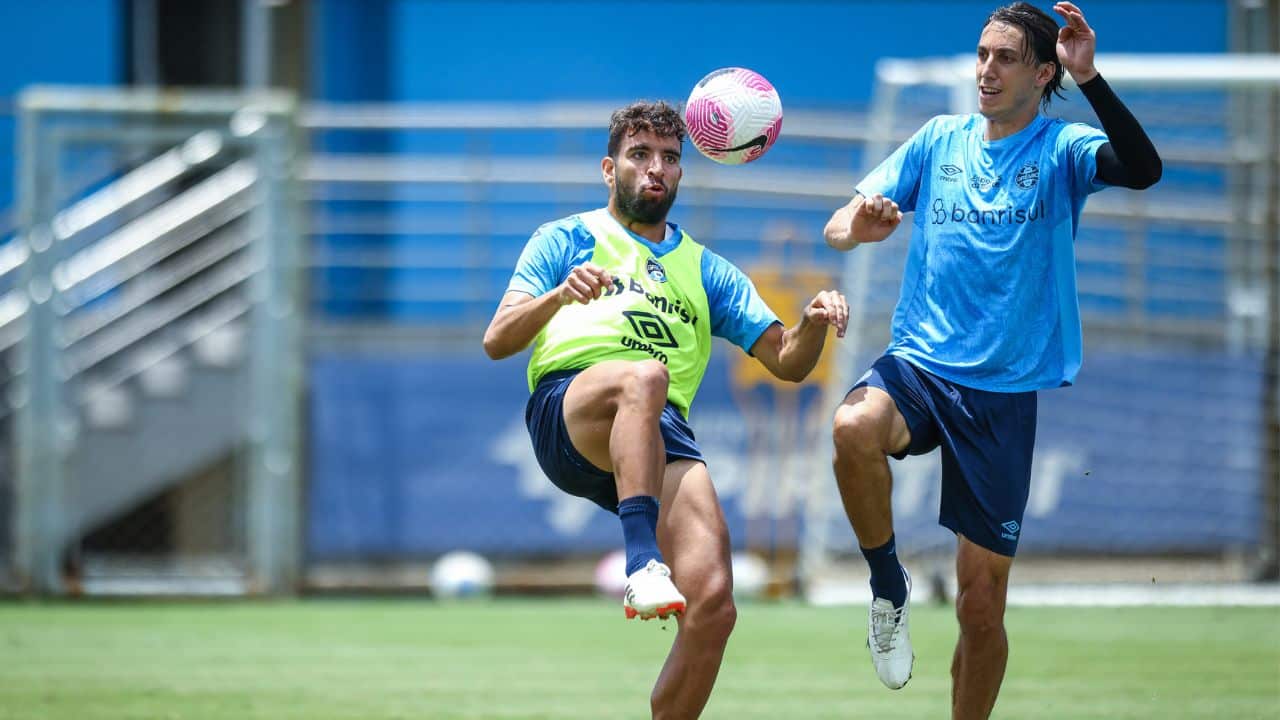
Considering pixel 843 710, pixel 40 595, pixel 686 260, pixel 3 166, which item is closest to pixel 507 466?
pixel 40 595

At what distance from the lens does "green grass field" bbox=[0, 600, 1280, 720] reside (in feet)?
23.4

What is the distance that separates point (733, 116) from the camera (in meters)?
5.93

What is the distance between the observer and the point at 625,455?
537 cm

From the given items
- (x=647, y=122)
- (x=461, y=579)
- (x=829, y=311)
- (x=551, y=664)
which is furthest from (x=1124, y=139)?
(x=461, y=579)

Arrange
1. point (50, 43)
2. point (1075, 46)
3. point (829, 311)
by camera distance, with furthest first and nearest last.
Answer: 1. point (50, 43)
2. point (829, 311)
3. point (1075, 46)

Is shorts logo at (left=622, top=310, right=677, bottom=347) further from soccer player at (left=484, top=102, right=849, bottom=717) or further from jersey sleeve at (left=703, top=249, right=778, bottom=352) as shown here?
jersey sleeve at (left=703, top=249, right=778, bottom=352)

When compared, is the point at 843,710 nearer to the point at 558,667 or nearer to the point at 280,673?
the point at 558,667

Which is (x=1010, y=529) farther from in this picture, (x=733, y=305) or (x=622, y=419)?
(x=622, y=419)

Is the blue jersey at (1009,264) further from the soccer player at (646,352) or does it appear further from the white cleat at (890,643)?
the white cleat at (890,643)

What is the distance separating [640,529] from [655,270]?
105cm

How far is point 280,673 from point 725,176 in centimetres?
750

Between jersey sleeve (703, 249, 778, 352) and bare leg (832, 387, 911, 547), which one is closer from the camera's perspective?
bare leg (832, 387, 911, 547)

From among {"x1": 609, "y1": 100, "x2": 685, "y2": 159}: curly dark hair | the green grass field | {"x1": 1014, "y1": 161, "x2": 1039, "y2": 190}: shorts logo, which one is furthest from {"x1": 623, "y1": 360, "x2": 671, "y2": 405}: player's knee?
{"x1": 1014, "y1": 161, "x2": 1039, "y2": 190}: shorts logo

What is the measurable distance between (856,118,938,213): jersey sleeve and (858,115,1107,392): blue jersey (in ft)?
0.54
